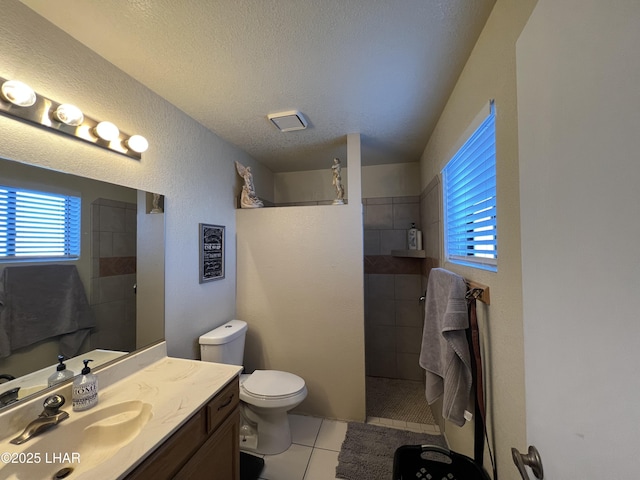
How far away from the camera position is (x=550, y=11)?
0.48m

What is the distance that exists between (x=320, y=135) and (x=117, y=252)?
1.60 meters

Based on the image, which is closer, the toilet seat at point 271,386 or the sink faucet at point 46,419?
the sink faucet at point 46,419

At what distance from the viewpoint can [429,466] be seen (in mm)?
1167

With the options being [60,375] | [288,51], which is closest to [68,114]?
[288,51]

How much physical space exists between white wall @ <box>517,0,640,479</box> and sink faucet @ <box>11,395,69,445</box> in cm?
146

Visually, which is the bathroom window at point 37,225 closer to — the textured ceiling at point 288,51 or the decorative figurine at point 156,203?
the decorative figurine at point 156,203

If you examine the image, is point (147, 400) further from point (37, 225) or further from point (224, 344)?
point (37, 225)

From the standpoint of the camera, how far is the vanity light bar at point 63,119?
887mm

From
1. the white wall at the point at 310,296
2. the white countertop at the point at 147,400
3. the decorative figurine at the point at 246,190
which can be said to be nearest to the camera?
the white countertop at the point at 147,400

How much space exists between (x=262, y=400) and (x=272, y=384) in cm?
14

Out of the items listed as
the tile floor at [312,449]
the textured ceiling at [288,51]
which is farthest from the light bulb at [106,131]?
the tile floor at [312,449]

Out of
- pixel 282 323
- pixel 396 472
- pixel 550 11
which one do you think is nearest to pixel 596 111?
pixel 550 11

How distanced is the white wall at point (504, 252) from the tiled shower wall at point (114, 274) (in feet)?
5.62

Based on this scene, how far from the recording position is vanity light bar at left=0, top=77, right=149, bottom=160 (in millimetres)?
887
